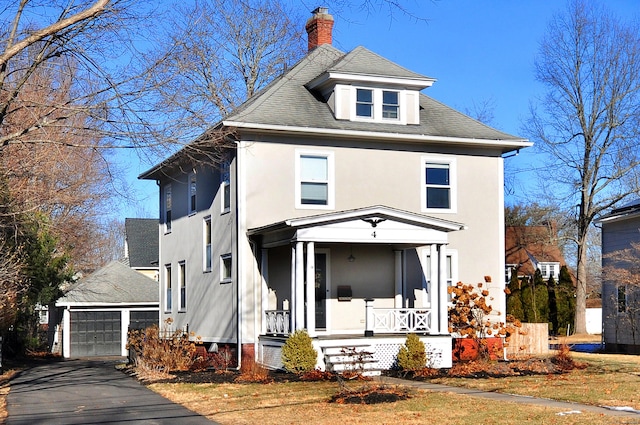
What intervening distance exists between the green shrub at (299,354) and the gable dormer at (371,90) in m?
7.05

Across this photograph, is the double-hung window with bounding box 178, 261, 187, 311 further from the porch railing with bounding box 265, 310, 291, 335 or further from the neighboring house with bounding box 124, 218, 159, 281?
the neighboring house with bounding box 124, 218, 159, 281

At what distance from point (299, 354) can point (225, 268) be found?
553cm

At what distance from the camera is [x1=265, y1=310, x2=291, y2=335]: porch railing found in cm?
2148

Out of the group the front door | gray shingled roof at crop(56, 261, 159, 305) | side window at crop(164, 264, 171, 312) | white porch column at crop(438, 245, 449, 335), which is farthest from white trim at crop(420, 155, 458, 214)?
gray shingled roof at crop(56, 261, 159, 305)

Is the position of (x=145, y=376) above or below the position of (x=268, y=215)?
below

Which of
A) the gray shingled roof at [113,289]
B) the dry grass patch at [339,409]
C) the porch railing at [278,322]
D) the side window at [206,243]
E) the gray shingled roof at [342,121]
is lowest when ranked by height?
the dry grass patch at [339,409]

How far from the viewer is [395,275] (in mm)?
24109

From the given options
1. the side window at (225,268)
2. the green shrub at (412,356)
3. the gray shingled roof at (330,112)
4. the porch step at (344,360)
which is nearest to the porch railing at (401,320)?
the green shrub at (412,356)

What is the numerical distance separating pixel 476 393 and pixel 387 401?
2.21 meters

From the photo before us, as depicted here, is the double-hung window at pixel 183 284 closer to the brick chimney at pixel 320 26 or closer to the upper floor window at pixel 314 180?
the upper floor window at pixel 314 180

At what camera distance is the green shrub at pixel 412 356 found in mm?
20422

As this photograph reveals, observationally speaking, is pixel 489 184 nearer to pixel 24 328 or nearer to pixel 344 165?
pixel 344 165

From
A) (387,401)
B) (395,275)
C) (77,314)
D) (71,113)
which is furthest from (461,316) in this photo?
(77,314)

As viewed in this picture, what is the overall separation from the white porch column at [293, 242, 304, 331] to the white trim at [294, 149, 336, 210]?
2.89 m
